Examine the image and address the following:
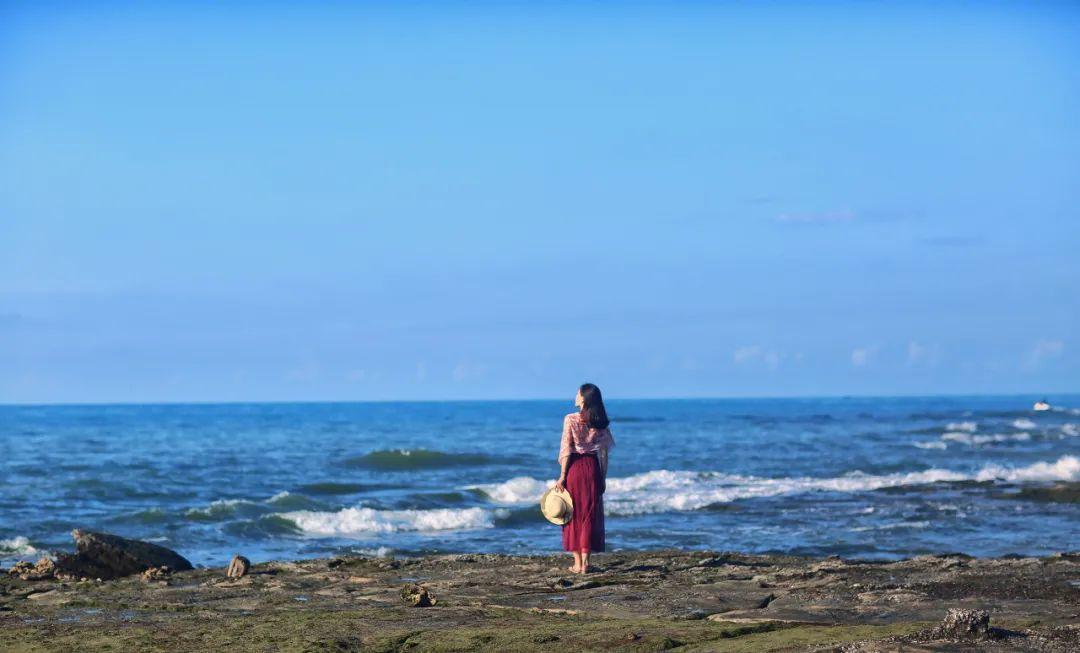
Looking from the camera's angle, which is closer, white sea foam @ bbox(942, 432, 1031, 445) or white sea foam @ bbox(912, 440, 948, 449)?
white sea foam @ bbox(912, 440, 948, 449)

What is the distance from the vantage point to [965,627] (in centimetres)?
574

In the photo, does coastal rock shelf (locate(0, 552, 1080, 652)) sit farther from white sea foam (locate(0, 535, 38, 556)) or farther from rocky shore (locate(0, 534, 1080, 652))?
white sea foam (locate(0, 535, 38, 556))

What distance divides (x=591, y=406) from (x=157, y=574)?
4.61 meters

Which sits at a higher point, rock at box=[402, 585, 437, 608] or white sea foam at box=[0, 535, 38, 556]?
rock at box=[402, 585, 437, 608]

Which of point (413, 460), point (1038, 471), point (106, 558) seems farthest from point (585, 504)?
point (413, 460)

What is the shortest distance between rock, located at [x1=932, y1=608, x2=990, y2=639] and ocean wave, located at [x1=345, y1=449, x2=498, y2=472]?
31137 mm

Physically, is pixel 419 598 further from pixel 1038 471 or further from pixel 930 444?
pixel 930 444

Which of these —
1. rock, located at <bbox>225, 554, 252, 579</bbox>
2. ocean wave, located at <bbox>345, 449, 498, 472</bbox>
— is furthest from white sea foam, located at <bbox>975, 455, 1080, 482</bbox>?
rock, located at <bbox>225, 554, 252, 579</bbox>

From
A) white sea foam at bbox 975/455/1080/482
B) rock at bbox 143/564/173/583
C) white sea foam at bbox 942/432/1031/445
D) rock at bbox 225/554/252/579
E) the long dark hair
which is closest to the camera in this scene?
the long dark hair

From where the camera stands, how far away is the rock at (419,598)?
344 inches

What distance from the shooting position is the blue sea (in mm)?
17125

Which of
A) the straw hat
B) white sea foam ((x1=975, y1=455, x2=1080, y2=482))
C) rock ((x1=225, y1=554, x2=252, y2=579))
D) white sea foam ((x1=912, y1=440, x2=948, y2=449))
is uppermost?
the straw hat

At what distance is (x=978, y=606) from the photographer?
8227mm

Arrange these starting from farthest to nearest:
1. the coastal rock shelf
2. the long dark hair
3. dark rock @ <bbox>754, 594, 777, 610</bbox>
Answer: the long dark hair → dark rock @ <bbox>754, 594, 777, 610</bbox> → the coastal rock shelf
